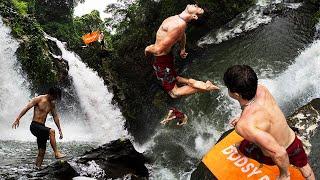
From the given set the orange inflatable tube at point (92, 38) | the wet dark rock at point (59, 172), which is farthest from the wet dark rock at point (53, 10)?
the wet dark rock at point (59, 172)

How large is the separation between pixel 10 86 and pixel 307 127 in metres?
14.3

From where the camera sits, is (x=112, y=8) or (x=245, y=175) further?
(x=112, y=8)

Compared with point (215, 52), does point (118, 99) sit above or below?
below

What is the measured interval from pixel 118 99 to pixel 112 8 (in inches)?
291

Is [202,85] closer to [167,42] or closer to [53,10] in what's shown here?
[167,42]

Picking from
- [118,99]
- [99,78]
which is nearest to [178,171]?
[118,99]

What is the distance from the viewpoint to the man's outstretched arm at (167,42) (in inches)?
264

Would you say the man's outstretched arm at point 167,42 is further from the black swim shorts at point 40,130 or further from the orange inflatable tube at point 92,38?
the orange inflatable tube at point 92,38

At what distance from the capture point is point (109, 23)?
986 inches

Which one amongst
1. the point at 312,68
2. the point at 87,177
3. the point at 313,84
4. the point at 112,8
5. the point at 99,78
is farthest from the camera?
the point at 112,8

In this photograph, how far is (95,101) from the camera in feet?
65.4

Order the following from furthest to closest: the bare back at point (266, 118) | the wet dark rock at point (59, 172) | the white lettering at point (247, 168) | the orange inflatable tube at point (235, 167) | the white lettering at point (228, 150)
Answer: the wet dark rock at point (59, 172), the white lettering at point (228, 150), the white lettering at point (247, 168), the orange inflatable tube at point (235, 167), the bare back at point (266, 118)

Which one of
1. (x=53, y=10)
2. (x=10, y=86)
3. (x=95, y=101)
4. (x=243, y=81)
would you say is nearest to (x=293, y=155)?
(x=243, y=81)

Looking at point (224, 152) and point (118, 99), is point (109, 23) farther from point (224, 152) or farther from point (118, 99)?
point (224, 152)
